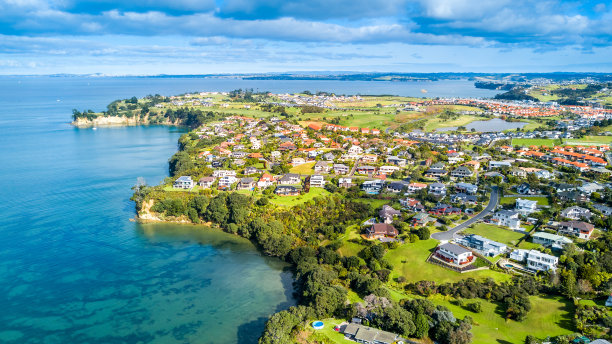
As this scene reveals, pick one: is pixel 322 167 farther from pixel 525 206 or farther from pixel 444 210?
pixel 525 206

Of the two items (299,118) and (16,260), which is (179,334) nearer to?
(16,260)

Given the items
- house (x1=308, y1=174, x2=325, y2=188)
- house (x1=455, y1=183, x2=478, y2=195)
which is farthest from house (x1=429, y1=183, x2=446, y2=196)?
house (x1=308, y1=174, x2=325, y2=188)

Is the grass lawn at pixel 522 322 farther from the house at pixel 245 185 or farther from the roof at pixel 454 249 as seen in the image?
the house at pixel 245 185

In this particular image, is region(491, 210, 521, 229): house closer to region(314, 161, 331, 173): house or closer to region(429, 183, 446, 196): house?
region(429, 183, 446, 196): house

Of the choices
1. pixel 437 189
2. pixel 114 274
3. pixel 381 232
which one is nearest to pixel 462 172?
pixel 437 189

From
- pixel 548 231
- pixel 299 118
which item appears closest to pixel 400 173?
pixel 548 231

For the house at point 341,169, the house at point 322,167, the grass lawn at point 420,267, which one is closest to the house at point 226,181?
the house at point 322,167
